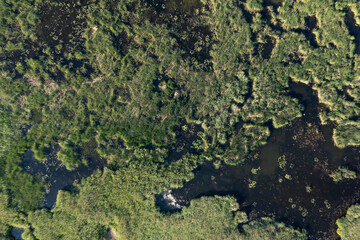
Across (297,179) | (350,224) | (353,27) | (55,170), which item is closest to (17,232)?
(55,170)

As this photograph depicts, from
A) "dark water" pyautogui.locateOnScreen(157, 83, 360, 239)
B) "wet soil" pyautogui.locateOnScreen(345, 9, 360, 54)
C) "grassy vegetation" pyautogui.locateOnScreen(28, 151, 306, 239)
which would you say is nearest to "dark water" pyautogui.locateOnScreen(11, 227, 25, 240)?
"grassy vegetation" pyautogui.locateOnScreen(28, 151, 306, 239)

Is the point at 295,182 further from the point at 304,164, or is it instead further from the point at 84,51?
the point at 84,51

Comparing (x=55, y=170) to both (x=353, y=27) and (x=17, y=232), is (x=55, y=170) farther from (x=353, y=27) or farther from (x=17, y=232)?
(x=353, y=27)

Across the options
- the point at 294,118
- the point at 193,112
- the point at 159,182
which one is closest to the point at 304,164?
the point at 294,118

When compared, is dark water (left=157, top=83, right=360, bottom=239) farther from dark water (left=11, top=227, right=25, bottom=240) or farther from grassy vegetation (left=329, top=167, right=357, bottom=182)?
dark water (left=11, top=227, right=25, bottom=240)

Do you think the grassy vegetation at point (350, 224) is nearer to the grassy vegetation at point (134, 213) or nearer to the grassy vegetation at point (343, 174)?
the grassy vegetation at point (343, 174)
